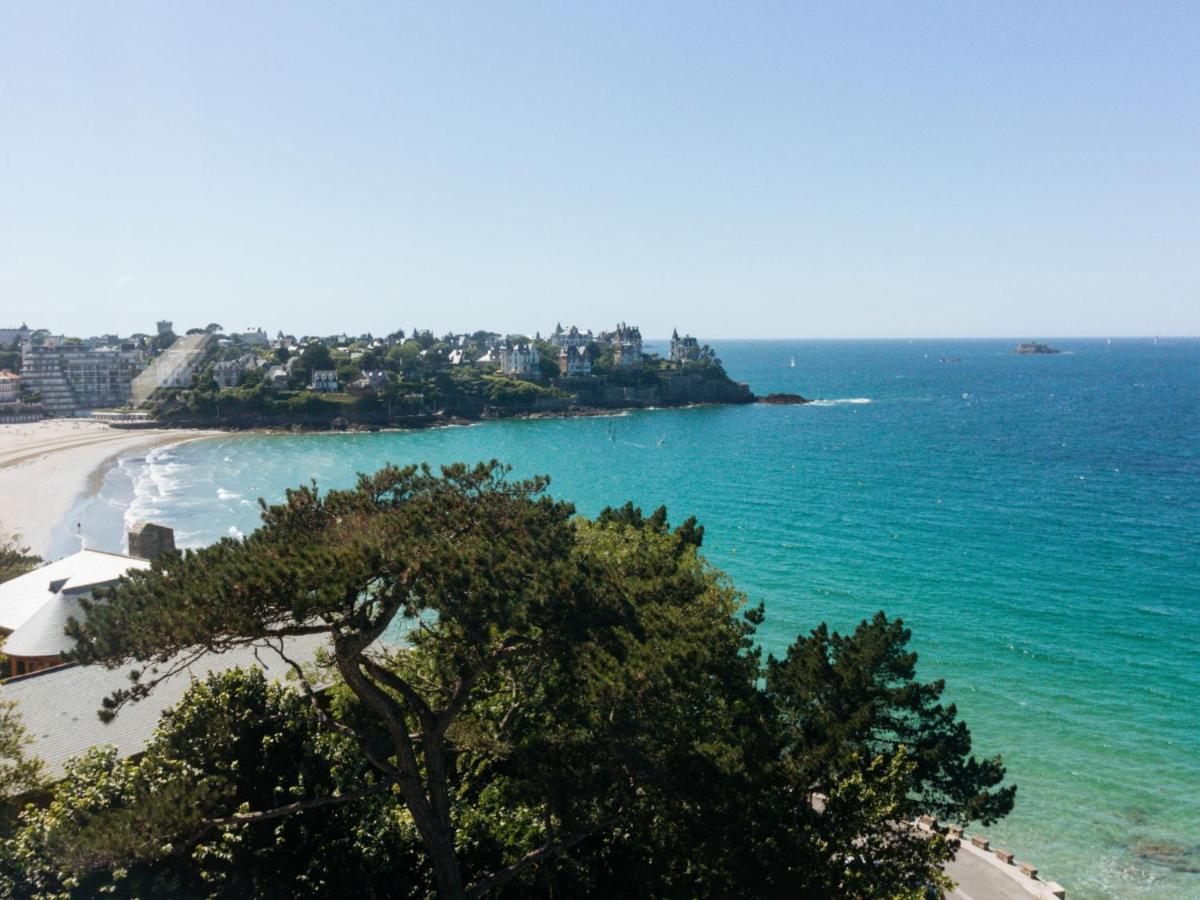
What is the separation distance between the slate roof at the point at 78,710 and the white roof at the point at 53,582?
252 inches

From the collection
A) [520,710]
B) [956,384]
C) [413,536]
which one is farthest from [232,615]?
[956,384]

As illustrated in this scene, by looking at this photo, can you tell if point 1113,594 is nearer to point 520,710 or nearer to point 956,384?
point 520,710

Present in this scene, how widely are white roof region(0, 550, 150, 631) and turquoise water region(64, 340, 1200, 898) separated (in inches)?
999

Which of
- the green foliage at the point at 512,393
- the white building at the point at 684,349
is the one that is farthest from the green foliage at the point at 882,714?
the white building at the point at 684,349

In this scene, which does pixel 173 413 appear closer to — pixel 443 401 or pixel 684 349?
pixel 443 401

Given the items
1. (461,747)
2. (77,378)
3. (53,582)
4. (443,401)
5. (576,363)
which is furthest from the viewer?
(576,363)

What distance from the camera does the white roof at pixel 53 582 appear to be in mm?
27469

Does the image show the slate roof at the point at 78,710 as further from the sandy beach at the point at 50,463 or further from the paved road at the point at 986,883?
the sandy beach at the point at 50,463

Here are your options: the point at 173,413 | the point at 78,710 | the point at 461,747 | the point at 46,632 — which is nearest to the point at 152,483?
the point at 173,413

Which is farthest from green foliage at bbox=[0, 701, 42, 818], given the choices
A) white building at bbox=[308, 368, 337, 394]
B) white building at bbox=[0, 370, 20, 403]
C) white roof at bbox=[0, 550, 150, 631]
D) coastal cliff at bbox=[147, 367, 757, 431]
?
white building at bbox=[0, 370, 20, 403]

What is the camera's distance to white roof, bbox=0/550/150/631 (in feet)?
90.1

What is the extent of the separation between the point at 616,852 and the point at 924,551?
40859mm

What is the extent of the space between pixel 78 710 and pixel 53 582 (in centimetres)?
1150

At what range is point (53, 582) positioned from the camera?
28844mm
